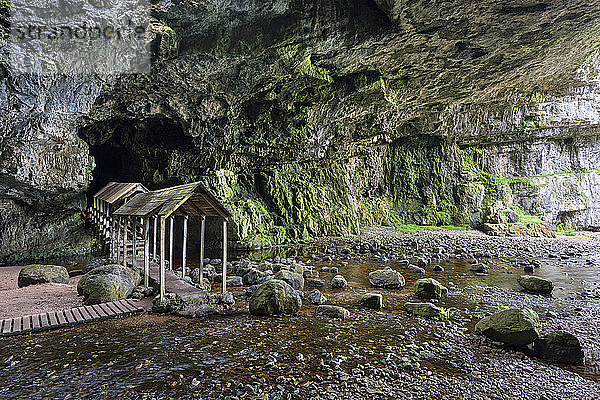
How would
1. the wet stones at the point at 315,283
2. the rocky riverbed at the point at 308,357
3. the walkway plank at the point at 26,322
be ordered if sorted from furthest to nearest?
the wet stones at the point at 315,283 → the walkway plank at the point at 26,322 → the rocky riverbed at the point at 308,357

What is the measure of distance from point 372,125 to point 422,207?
1264cm

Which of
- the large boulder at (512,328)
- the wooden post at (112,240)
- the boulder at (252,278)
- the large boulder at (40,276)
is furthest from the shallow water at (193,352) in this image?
the wooden post at (112,240)

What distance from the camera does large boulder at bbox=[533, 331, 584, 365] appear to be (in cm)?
A: 561

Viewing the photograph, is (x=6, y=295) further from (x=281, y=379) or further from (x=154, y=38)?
(x=154, y=38)

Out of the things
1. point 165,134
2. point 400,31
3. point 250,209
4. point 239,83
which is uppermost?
point 400,31

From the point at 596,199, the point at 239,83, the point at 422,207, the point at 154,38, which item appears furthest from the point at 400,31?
the point at 596,199

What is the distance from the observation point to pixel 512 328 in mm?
6152

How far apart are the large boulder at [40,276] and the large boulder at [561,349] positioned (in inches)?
503

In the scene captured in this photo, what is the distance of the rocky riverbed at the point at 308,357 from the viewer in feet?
15.3

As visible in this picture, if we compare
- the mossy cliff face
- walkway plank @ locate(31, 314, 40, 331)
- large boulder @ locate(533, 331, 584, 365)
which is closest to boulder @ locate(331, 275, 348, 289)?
large boulder @ locate(533, 331, 584, 365)

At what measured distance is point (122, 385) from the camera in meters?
4.70

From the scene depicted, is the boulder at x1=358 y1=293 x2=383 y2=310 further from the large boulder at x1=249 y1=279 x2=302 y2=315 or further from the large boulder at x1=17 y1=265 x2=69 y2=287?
the large boulder at x1=17 y1=265 x2=69 y2=287

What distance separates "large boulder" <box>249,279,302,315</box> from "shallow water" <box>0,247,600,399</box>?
246 mm

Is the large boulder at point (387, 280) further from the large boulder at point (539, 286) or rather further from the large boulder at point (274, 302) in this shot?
the large boulder at point (274, 302)
